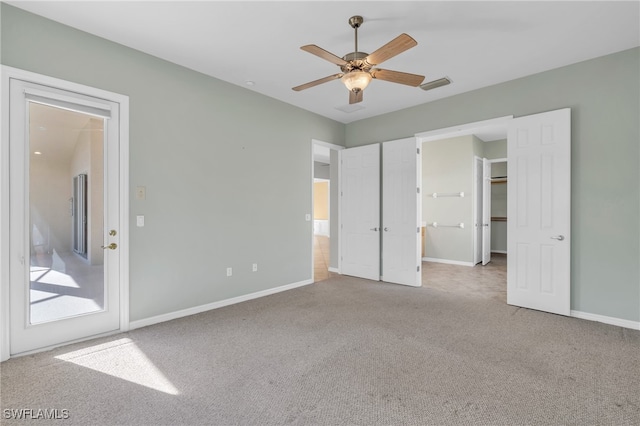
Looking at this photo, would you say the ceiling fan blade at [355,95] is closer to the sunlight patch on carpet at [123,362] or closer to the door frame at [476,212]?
the sunlight patch on carpet at [123,362]

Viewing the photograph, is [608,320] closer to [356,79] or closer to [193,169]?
[356,79]

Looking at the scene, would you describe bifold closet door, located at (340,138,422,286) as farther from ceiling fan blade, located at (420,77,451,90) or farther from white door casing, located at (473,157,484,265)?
white door casing, located at (473,157,484,265)

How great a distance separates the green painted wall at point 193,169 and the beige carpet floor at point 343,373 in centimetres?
62

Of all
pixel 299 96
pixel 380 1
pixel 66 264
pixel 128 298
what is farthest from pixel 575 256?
pixel 66 264

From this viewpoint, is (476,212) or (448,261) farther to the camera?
(448,261)

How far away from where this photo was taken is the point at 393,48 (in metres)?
2.24

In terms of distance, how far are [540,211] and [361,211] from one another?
263cm

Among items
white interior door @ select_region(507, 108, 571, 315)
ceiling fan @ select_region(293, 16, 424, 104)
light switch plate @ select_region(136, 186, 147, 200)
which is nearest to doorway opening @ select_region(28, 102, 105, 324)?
light switch plate @ select_region(136, 186, 147, 200)

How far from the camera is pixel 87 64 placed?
2920mm

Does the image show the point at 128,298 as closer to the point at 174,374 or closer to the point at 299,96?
the point at 174,374

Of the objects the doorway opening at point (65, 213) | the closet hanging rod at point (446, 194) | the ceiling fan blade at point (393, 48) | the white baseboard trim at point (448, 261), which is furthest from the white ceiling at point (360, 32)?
the white baseboard trim at point (448, 261)

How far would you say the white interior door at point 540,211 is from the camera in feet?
11.7

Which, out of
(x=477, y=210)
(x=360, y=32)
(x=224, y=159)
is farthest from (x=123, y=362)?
(x=477, y=210)

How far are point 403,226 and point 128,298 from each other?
3896mm
